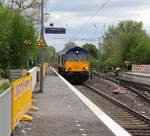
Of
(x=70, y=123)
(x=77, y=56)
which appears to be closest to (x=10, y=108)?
(x=70, y=123)

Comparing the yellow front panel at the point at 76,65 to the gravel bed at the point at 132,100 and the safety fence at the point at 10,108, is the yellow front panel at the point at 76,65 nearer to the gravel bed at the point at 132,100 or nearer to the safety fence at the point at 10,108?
the gravel bed at the point at 132,100

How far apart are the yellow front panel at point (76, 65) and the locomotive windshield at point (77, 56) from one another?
0.30 m

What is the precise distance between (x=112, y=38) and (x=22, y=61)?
67.1 metres

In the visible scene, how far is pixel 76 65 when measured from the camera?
1340 inches

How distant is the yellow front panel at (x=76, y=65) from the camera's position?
3388 centimetres

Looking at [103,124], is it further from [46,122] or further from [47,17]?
[47,17]

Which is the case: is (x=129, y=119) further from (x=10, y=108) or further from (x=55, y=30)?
(x=55, y=30)

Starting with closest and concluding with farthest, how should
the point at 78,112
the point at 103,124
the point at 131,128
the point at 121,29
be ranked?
the point at 103,124, the point at 131,128, the point at 78,112, the point at 121,29

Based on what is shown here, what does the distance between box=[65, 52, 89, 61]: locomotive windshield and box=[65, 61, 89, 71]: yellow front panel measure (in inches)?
11.9


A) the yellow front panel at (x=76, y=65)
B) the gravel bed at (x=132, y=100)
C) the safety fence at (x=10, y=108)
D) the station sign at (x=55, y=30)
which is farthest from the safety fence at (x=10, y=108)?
the yellow front panel at (x=76, y=65)

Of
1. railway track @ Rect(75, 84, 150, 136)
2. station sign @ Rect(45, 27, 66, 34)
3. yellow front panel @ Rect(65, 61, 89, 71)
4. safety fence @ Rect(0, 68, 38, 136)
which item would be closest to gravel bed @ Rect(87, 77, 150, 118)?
railway track @ Rect(75, 84, 150, 136)

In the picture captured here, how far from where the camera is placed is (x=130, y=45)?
66.9 meters

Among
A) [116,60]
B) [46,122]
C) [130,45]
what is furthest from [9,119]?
[116,60]

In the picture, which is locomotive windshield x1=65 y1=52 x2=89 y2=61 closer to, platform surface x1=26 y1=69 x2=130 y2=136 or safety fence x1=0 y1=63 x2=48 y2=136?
platform surface x1=26 y1=69 x2=130 y2=136
